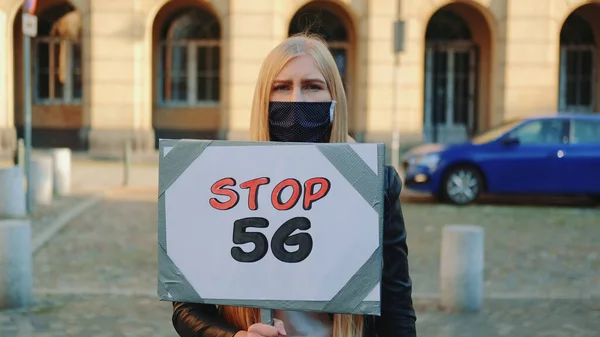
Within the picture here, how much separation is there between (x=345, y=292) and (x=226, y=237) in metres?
0.38

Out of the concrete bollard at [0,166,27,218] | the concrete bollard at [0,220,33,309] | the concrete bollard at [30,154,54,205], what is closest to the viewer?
the concrete bollard at [0,220,33,309]

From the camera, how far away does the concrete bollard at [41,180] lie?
13961 mm

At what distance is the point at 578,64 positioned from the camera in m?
27.6

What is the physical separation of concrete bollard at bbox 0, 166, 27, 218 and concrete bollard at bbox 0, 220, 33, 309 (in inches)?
189

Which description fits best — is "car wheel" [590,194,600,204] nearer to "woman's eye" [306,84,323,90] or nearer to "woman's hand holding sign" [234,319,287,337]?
"woman's eye" [306,84,323,90]

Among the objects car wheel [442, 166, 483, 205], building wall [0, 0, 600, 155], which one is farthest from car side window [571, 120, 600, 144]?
building wall [0, 0, 600, 155]

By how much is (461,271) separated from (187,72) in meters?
21.3

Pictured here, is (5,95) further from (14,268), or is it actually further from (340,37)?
(14,268)

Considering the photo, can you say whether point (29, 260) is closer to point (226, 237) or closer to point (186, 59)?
point (226, 237)

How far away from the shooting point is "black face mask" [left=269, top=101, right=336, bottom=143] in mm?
2500

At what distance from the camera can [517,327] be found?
6680mm

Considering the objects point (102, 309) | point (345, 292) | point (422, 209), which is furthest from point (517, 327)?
point (422, 209)

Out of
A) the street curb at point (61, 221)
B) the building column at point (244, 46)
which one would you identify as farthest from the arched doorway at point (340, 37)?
the street curb at point (61, 221)

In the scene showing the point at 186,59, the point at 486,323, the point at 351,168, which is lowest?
the point at 486,323
